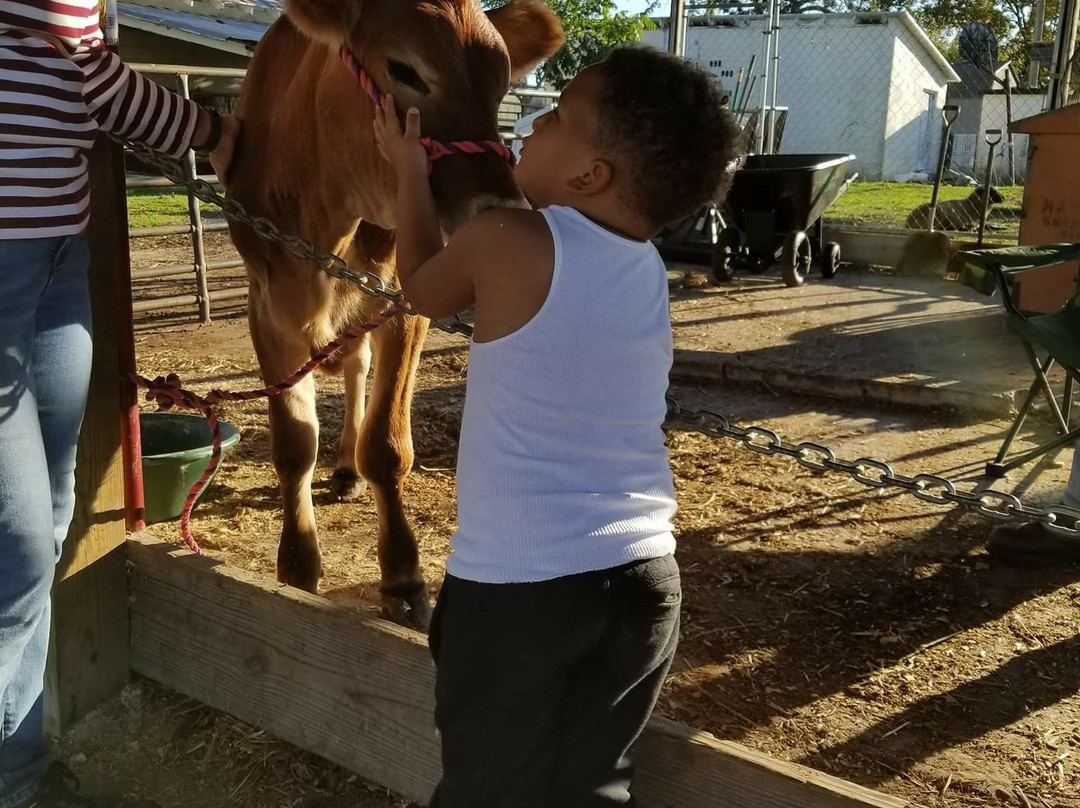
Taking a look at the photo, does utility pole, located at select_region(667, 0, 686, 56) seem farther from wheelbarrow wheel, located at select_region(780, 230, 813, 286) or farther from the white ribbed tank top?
the white ribbed tank top

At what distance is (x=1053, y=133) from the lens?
650 centimetres

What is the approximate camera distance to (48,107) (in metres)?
2.00

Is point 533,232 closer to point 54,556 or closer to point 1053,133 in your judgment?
point 54,556

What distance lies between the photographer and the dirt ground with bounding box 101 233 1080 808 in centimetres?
273

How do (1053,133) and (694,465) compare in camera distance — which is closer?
(694,465)

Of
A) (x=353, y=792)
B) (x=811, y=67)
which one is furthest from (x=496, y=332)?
(x=811, y=67)

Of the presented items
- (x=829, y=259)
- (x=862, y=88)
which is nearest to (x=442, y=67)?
(x=829, y=259)

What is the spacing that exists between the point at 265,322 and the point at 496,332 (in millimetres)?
1923

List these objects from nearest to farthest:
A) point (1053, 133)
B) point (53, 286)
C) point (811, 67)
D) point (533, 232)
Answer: point (533, 232)
point (53, 286)
point (1053, 133)
point (811, 67)

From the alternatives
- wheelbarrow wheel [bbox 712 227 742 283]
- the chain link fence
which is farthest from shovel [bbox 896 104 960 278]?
the chain link fence

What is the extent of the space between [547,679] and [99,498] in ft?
4.99

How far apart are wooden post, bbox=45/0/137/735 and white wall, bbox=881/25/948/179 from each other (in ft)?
97.8

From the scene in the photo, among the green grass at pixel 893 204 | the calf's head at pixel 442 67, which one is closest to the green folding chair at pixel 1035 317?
the calf's head at pixel 442 67

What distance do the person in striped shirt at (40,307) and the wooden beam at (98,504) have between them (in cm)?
29
